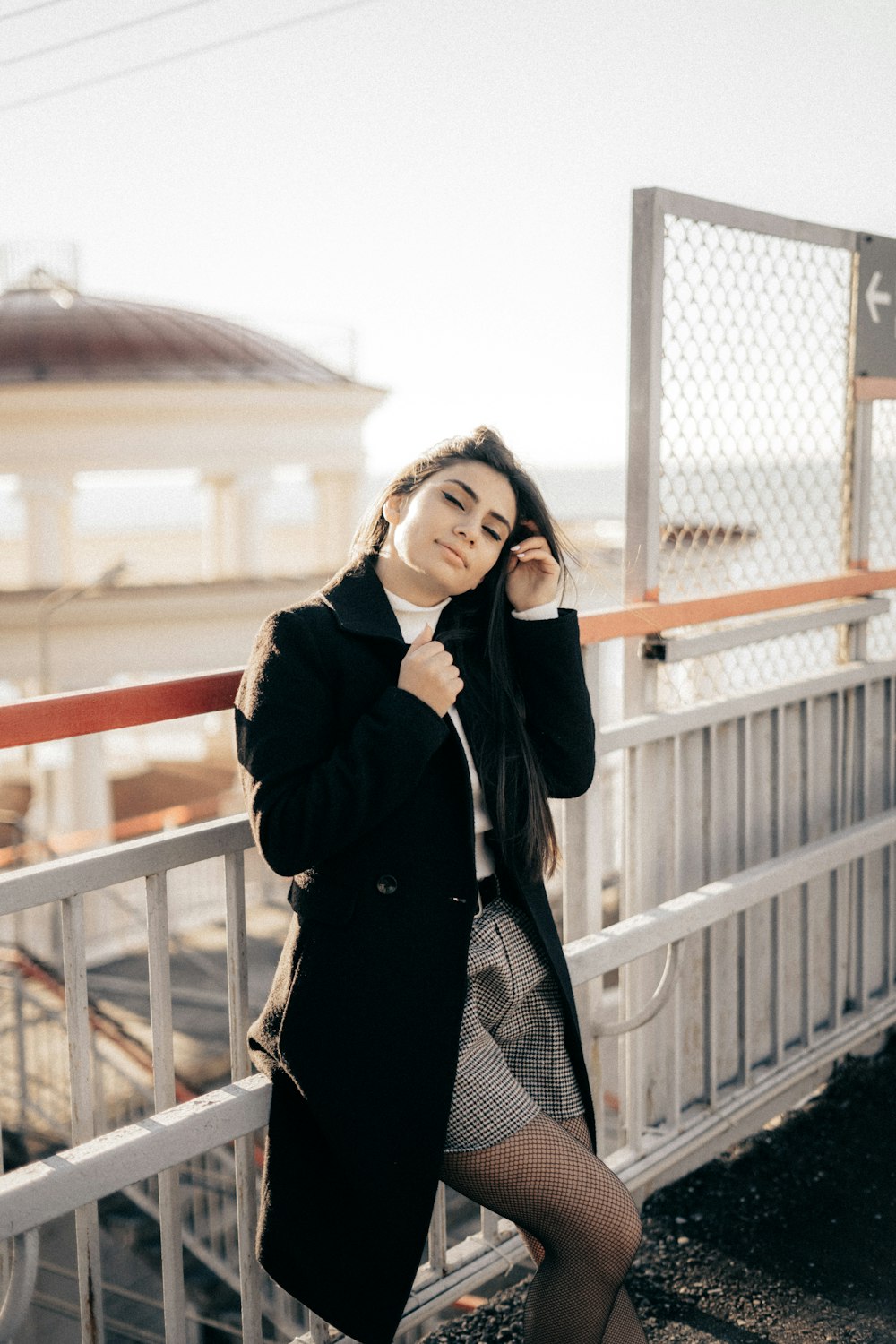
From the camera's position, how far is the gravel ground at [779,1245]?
244 cm

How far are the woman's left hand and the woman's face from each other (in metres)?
0.07

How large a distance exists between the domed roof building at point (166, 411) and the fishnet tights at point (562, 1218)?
16.8 metres

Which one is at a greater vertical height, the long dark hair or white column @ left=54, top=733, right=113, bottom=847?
the long dark hair

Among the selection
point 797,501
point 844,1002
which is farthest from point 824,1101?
point 797,501

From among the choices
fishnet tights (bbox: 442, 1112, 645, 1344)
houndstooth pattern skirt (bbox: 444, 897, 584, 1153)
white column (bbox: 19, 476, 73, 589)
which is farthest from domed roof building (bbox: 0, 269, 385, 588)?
fishnet tights (bbox: 442, 1112, 645, 1344)

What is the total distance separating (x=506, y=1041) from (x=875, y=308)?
8.09ft

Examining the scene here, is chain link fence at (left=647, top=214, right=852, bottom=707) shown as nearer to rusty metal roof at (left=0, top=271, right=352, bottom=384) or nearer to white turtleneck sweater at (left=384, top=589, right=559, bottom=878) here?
white turtleneck sweater at (left=384, top=589, right=559, bottom=878)

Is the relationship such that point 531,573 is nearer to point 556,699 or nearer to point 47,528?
point 556,699

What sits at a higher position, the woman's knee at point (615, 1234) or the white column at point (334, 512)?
the white column at point (334, 512)

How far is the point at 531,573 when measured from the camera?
204 centimetres

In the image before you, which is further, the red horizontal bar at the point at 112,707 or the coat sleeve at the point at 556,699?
the coat sleeve at the point at 556,699

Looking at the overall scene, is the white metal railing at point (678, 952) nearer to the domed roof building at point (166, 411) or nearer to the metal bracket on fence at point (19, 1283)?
the metal bracket on fence at point (19, 1283)

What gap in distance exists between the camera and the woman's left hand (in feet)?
6.68

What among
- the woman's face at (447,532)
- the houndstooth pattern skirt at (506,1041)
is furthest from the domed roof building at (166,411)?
the houndstooth pattern skirt at (506,1041)
